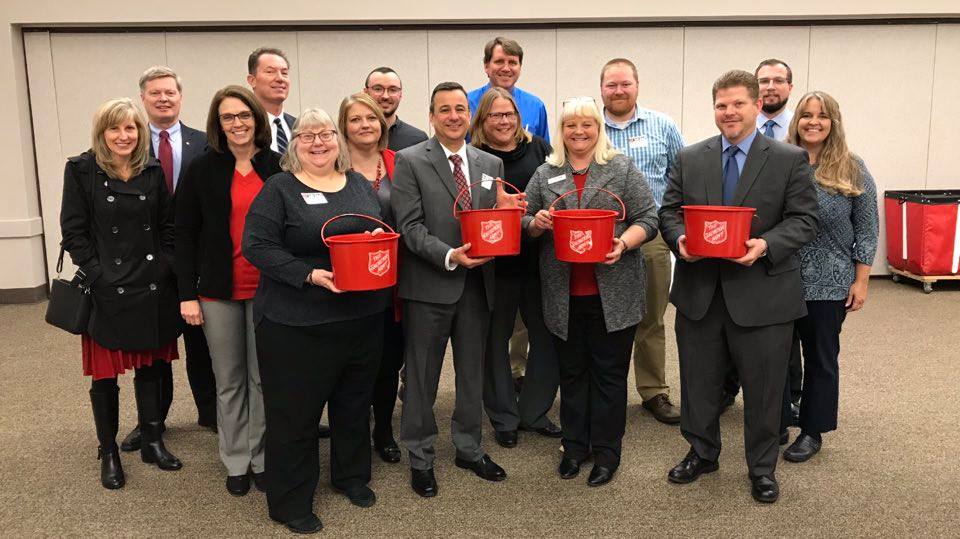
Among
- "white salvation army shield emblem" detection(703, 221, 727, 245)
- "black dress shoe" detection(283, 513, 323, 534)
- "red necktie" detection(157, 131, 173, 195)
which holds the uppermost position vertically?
"red necktie" detection(157, 131, 173, 195)

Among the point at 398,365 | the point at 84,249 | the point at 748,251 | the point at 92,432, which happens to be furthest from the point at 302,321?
the point at 92,432

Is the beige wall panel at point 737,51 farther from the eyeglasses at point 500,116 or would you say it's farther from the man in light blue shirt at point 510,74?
the eyeglasses at point 500,116

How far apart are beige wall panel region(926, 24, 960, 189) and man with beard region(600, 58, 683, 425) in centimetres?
480

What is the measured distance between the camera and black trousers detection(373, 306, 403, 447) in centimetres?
307

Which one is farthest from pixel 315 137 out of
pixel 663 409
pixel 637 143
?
pixel 663 409

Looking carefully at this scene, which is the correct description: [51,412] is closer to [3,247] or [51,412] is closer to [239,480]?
[239,480]

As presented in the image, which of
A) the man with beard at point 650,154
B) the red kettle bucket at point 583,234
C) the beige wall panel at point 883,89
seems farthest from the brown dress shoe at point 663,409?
the beige wall panel at point 883,89

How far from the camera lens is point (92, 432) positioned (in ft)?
11.5

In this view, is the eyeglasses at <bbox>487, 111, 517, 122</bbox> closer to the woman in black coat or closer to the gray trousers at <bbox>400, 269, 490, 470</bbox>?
the gray trousers at <bbox>400, 269, 490, 470</bbox>

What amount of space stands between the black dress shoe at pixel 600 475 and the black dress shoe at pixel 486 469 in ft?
1.18

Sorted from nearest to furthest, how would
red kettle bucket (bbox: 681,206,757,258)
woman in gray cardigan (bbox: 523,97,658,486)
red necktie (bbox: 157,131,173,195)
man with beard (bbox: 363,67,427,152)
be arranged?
1. red kettle bucket (bbox: 681,206,757,258)
2. woman in gray cardigan (bbox: 523,97,658,486)
3. red necktie (bbox: 157,131,173,195)
4. man with beard (bbox: 363,67,427,152)

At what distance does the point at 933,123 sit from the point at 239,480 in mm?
7068

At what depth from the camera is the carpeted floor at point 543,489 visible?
8.45ft

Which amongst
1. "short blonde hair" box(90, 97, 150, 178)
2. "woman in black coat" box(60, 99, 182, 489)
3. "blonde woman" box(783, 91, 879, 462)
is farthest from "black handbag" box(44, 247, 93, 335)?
"blonde woman" box(783, 91, 879, 462)
